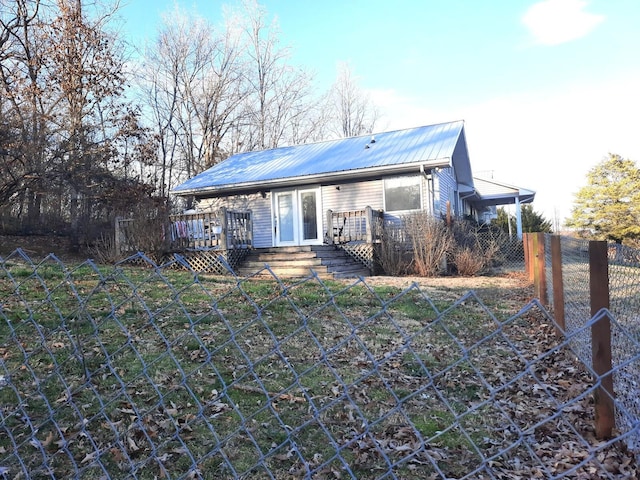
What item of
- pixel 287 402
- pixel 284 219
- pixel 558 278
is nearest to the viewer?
pixel 287 402

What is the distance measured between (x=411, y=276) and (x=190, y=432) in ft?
31.8

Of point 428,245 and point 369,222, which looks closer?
point 428,245

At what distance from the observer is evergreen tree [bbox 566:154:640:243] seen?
24609mm

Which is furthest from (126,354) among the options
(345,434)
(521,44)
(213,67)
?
(213,67)

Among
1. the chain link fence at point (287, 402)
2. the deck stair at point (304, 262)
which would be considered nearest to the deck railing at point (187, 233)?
the deck stair at point (304, 262)

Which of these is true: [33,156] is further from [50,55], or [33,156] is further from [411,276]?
[411,276]

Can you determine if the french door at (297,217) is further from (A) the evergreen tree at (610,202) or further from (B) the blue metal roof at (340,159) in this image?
(A) the evergreen tree at (610,202)

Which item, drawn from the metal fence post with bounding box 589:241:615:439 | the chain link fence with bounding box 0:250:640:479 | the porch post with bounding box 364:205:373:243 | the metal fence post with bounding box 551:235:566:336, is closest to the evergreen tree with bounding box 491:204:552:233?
the porch post with bounding box 364:205:373:243

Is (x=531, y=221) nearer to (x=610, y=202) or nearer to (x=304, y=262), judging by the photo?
(x=610, y=202)

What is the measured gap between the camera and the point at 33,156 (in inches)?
531

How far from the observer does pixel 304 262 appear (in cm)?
1158

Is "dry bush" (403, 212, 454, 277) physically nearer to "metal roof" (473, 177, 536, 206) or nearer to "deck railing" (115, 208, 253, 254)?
"deck railing" (115, 208, 253, 254)

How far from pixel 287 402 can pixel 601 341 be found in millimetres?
2182

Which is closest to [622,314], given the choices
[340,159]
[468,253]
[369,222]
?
[468,253]
